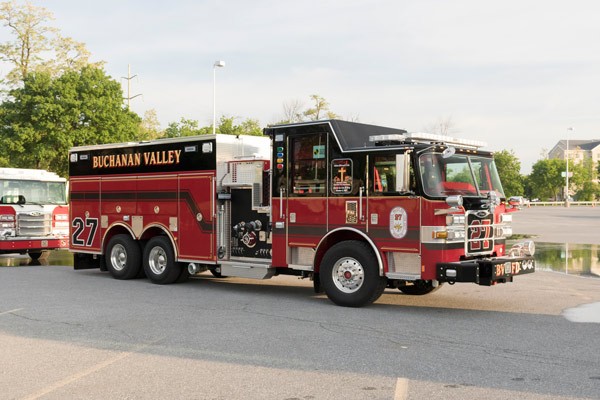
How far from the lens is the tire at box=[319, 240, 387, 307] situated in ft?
31.8

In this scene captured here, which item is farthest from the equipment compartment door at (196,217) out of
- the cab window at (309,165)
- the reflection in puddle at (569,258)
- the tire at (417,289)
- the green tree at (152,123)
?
the green tree at (152,123)

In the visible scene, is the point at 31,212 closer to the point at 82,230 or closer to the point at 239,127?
the point at 82,230

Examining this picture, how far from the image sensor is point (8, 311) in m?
9.73

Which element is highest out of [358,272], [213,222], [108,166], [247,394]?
[108,166]

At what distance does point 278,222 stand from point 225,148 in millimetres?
2034

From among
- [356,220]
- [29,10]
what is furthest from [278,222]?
[29,10]

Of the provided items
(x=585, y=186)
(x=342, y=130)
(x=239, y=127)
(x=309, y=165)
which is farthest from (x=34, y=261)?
(x=585, y=186)

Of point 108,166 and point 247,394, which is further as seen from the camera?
point 108,166

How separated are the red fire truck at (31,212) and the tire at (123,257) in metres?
4.64

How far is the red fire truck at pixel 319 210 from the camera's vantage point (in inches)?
367

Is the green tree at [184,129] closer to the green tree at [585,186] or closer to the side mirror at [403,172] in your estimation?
the side mirror at [403,172]

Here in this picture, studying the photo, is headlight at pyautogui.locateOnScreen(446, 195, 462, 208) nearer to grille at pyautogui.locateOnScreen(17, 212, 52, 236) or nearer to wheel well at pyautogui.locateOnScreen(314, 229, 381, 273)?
wheel well at pyautogui.locateOnScreen(314, 229, 381, 273)

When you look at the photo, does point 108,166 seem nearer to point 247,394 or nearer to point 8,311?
point 8,311

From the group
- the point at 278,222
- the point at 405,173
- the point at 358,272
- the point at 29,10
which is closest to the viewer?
the point at 405,173
